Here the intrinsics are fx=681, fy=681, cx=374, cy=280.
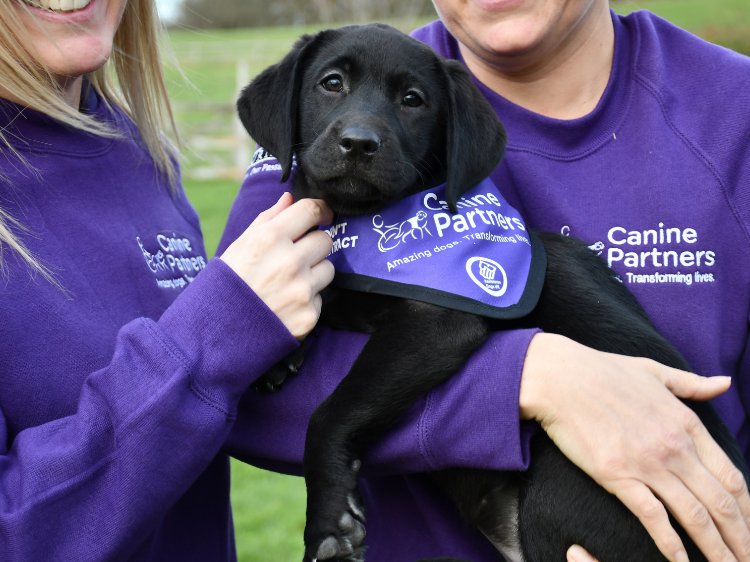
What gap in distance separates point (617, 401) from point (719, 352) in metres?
0.52

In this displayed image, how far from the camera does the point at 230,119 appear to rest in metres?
17.2

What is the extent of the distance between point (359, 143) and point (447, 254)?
376 mm

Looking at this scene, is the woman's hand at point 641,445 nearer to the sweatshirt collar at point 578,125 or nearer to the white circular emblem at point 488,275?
the white circular emblem at point 488,275

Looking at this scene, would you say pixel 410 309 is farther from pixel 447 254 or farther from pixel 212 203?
pixel 212 203

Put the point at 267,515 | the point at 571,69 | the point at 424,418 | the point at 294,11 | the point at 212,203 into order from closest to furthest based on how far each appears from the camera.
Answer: the point at 424,418 < the point at 571,69 < the point at 267,515 < the point at 212,203 < the point at 294,11

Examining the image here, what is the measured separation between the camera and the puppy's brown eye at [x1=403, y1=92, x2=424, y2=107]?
82.3 inches

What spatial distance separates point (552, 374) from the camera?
1.51 metres

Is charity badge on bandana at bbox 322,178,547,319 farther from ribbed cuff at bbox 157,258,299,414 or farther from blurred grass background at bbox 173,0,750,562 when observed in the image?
blurred grass background at bbox 173,0,750,562

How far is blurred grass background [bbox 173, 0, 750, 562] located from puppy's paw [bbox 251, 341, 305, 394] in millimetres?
1065

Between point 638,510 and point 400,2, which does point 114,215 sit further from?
point 400,2

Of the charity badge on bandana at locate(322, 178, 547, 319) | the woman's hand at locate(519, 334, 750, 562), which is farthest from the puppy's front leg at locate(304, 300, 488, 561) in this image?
the woman's hand at locate(519, 334, 750, 562)

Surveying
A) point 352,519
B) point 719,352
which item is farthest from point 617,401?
point 352,519

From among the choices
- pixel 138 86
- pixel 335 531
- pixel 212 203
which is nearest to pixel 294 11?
pixel 212 203

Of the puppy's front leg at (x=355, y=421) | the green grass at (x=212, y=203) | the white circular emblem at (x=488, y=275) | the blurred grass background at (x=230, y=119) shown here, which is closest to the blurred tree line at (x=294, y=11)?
the blurred grass background at (x=230, y=119)
